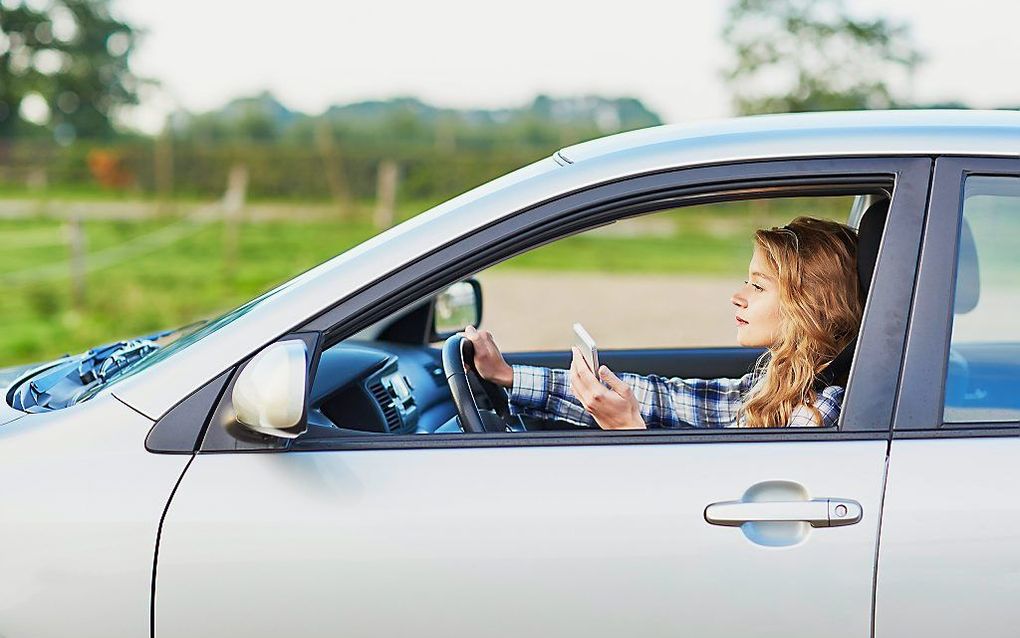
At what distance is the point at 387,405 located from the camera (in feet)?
9.19

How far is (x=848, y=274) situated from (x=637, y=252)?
56.7 feet

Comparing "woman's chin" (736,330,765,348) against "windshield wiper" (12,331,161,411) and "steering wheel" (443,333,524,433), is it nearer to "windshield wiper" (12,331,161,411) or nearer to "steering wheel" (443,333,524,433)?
"steering wheel" (443,333,524,433)

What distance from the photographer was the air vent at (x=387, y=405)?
2734 mm

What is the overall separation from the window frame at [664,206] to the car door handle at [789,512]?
0.13 metres

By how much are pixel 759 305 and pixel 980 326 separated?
2.91ft

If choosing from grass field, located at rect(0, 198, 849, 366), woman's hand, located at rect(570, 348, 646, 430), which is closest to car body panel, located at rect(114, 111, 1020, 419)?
woman's hand, located at rect(570, 348, 646, 430)

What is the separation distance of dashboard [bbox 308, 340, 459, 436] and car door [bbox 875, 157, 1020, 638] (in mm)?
972

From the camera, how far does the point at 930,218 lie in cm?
195

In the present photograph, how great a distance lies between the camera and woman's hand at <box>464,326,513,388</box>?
264 cm

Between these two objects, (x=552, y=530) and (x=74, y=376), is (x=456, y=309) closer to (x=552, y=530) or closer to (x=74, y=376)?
(x=74, y=376)

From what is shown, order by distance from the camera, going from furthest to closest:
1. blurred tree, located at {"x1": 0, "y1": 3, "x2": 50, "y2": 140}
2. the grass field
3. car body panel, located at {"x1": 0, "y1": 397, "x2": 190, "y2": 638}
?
blurred tree, located at {"x1": 0, "y1": 3, "x2": 50, "y2": 140}, the grass field, car body panel, located at {"x1": 0, "y1": 397, "x2": 190, "y2": 638}

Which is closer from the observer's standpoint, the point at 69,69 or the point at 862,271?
the point at 862,271

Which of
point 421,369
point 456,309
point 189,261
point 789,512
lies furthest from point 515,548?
point 189,261

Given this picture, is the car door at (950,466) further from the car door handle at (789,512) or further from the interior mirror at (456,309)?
the interior mirror at (456,309)
